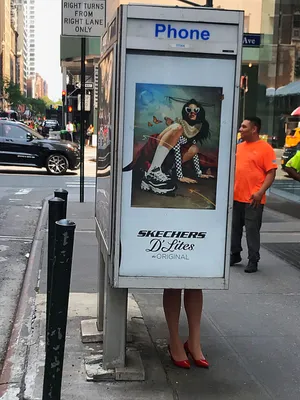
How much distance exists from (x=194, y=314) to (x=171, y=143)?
1.37 meters

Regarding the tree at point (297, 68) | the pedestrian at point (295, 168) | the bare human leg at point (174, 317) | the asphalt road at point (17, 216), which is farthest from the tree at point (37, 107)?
the bare human leg at point (174, 317)

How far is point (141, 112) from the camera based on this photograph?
10.7ft

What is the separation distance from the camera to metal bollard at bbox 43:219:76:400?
291cm

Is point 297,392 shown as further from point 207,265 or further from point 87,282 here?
point 87,282

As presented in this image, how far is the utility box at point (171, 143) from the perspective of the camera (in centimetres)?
320

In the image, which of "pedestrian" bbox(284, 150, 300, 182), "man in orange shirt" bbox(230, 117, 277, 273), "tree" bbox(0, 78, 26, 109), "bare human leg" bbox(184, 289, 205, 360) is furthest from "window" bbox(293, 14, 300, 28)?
"tree" bbox(0, 78, 26, 109)

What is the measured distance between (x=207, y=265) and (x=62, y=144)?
51.7 ft

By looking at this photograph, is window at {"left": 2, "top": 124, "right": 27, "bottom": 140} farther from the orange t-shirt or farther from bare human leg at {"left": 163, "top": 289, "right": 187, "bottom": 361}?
bare human leg at {"left": 163, "top": 289, "right": 187, "bottom": 361}

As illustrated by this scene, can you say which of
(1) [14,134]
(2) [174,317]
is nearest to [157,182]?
(2) [174,317]

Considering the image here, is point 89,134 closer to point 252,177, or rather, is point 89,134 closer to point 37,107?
point 252,177

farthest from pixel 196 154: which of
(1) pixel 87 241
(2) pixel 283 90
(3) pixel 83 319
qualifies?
(2) pixel 283 90

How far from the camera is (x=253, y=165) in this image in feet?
20.6

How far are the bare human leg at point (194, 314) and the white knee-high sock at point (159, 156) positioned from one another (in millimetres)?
1060

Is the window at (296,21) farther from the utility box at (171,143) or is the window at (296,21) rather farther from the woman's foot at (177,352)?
the woman's foot at (177,352)
